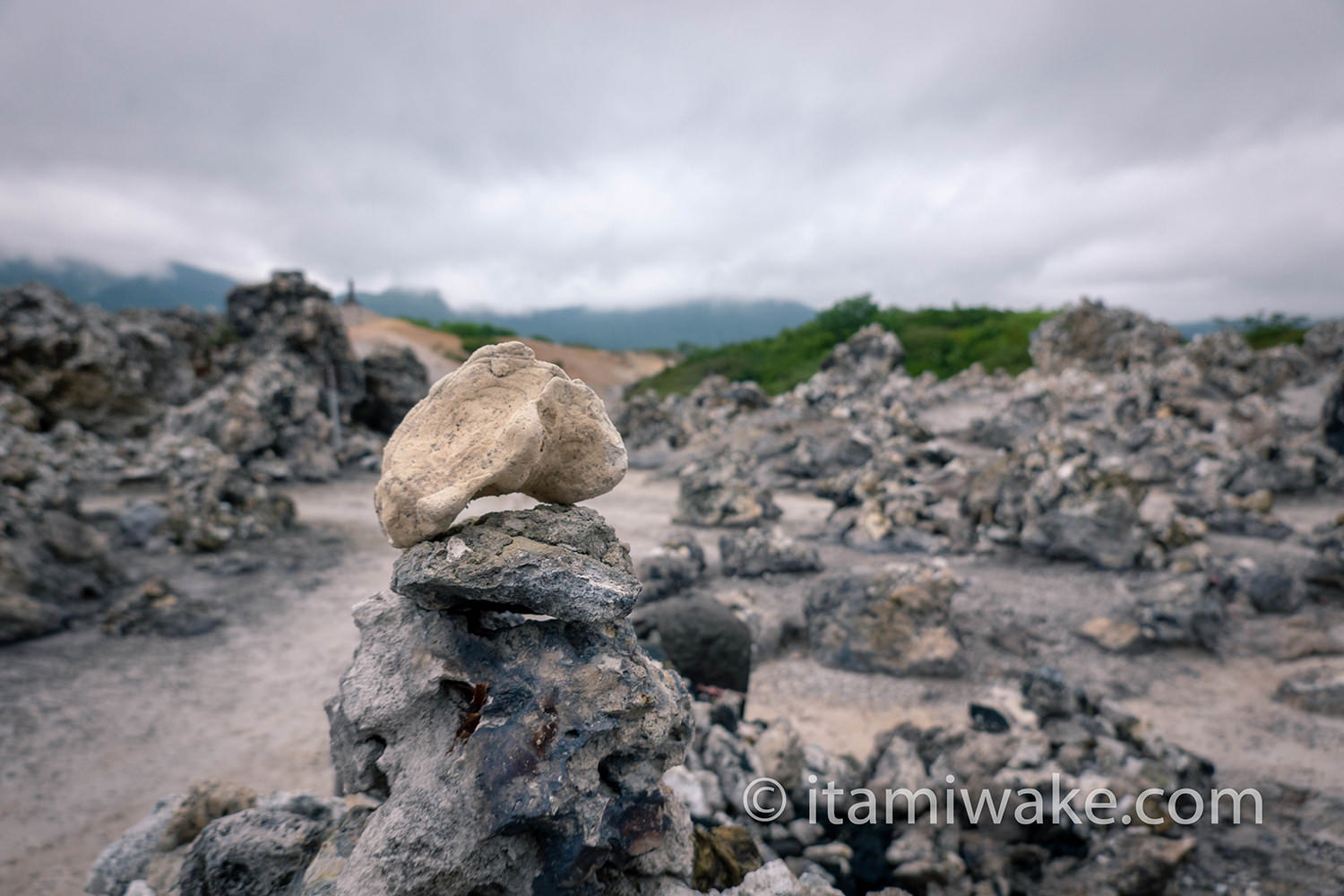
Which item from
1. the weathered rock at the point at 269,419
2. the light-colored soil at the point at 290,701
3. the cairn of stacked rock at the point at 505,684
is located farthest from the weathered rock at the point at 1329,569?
the weathered rock at the point at 269,419

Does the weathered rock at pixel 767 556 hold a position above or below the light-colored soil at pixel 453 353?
below

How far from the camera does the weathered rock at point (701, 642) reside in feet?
23.4

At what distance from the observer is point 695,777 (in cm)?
511

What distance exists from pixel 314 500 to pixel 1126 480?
62.5ft

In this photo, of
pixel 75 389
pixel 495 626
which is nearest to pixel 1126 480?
pixel 495 626

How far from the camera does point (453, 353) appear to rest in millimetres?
42250

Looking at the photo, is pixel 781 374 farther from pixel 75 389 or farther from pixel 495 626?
pixel 495 626

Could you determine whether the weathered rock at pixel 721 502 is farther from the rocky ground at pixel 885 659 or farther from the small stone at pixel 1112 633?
the small stone at pixel 1112 633

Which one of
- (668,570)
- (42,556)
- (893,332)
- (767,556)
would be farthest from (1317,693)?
(893,332)

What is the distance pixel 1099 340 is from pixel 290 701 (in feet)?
113

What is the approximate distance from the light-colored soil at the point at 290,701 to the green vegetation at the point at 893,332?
1157 inches

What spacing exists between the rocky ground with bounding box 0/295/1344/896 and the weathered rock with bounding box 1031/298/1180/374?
1189 cm

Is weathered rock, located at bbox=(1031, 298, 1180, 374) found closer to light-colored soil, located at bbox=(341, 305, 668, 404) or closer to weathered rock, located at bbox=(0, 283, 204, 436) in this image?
light-colored soil, located at bbox=(341, 305, 668, 404)

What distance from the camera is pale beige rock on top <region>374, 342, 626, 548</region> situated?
2.84 m
